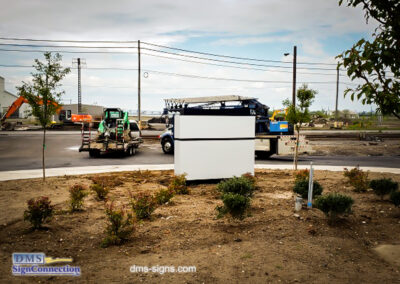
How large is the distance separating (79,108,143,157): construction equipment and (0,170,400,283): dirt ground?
30.3 ft

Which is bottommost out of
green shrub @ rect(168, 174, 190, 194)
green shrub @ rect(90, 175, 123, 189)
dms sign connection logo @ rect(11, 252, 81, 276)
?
dms sign connection logo @ rect(11, 252, 81, 276)

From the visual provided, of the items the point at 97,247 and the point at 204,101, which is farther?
the point at 204,101

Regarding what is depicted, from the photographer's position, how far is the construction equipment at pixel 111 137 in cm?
1672

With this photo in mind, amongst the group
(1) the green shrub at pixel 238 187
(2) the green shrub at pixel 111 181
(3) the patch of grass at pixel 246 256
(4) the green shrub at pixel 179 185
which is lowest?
(2) the green shrub at pixel 111 181

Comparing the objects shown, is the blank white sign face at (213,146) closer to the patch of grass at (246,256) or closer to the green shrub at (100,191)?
the green shrub at (100,191)

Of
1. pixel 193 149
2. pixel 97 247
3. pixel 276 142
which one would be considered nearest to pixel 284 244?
pixel 97 247

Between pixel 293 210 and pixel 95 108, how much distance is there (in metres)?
62.6

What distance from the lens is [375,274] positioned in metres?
3.90

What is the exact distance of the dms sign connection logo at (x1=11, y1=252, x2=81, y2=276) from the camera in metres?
4.04

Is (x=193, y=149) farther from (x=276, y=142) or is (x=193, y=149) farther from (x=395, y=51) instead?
(x=276, y=142)

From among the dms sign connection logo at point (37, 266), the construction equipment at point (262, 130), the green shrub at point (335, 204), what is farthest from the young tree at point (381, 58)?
the construction equipment at point (262, 130)

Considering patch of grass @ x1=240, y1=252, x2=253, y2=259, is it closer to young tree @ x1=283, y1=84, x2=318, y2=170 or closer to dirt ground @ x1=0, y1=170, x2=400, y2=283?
dirt ground @ x1=0, y1=170, x2=400, y2=283

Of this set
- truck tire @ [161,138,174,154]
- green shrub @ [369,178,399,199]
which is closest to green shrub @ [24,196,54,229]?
green shrub @ [369,178,399,199]

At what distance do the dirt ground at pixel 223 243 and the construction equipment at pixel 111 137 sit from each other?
30.3ft
